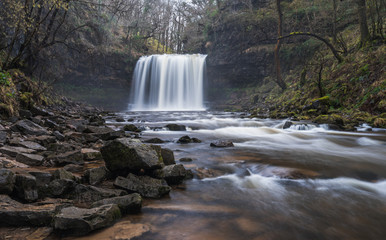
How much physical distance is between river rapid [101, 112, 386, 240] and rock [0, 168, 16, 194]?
1.13 meters

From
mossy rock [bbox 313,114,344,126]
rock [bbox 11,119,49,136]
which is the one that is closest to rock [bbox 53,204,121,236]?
rock [bbox 11,119,49,136]

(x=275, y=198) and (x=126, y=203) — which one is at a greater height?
(x=126, y=203)

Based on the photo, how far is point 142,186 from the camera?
8.93ft

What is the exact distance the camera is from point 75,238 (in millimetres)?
1778

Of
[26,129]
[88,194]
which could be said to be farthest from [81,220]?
[26,129]

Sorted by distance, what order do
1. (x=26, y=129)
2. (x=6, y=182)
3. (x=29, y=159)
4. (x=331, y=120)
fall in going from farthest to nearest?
(x=331, y=120), (x=26, y=129), (x=29, y=159), (x=6, y=182)

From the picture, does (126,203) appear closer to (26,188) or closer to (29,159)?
(26,188)

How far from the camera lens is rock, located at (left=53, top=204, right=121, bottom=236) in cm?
180

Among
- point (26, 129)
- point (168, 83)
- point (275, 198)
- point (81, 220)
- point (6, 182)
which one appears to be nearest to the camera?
point (81, 220)

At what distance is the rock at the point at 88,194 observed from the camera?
2.41 meters

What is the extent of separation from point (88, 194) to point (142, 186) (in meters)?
0.58

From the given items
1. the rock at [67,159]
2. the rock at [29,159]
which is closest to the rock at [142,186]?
the rock at [67,159]

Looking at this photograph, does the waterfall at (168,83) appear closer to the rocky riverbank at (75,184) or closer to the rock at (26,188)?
the rocky riverbank at (75,184)

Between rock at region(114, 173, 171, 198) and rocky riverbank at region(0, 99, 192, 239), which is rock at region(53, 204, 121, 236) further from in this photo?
rock at region(114, 173, 171, 198)
